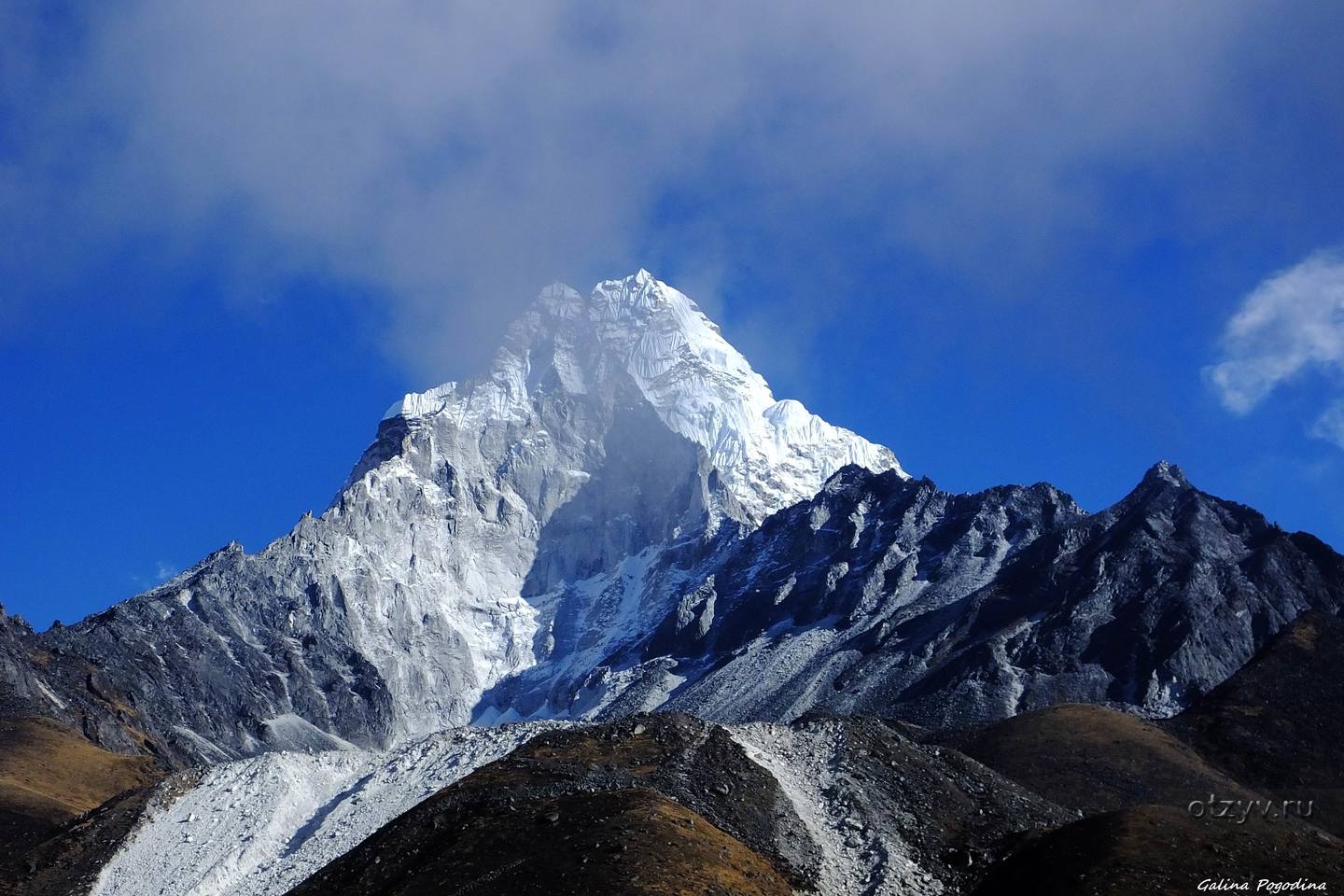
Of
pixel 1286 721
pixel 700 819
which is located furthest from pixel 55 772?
pixel 1286 721

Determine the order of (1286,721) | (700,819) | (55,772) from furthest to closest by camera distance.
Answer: (1286,721)
(55,772)
(700,819)

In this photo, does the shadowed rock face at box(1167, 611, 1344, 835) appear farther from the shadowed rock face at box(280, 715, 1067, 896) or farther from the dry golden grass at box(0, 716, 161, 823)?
the dry golden grass at box(0, 716, 161, 823)

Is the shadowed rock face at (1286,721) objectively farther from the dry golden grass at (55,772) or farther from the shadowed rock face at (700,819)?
the dry golden grass at (55,772)

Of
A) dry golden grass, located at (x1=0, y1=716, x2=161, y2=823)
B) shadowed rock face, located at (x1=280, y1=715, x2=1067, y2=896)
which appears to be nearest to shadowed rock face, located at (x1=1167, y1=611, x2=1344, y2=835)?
shadowed rock face, located at (x1=280, y1=715, x2=1067, y2=896)

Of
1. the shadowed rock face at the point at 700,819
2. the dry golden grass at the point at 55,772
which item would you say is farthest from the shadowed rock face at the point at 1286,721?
the dry golden grass at the point at 55,772

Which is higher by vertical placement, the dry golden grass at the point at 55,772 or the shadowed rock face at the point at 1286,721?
the dry golden grass at the point at 55,772

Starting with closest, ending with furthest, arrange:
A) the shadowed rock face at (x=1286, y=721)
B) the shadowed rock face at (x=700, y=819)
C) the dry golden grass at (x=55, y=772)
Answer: the shadowed rock face at (x=700, y=819) → the dry golden grass at (x=55, y=772) → the shadowed rock face at (x=1286, y=721)

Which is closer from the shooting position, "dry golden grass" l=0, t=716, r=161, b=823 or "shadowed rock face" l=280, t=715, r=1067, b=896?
"shadowed rock face" l=280, t=715, r=1067, b=896

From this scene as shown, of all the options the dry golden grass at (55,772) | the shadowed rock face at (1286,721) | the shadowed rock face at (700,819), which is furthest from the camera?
the shadowed rock face at (1286,721)

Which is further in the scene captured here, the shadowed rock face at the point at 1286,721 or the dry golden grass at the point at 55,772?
the shadowed rock face at the point at 1286,721

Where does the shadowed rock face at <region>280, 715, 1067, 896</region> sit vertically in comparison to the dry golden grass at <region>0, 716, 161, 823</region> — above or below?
below

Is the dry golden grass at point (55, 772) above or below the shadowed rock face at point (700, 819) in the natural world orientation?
above

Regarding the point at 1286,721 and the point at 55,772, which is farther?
the point at 1286,721

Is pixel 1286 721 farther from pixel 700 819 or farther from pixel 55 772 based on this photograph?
pixel 55 772
